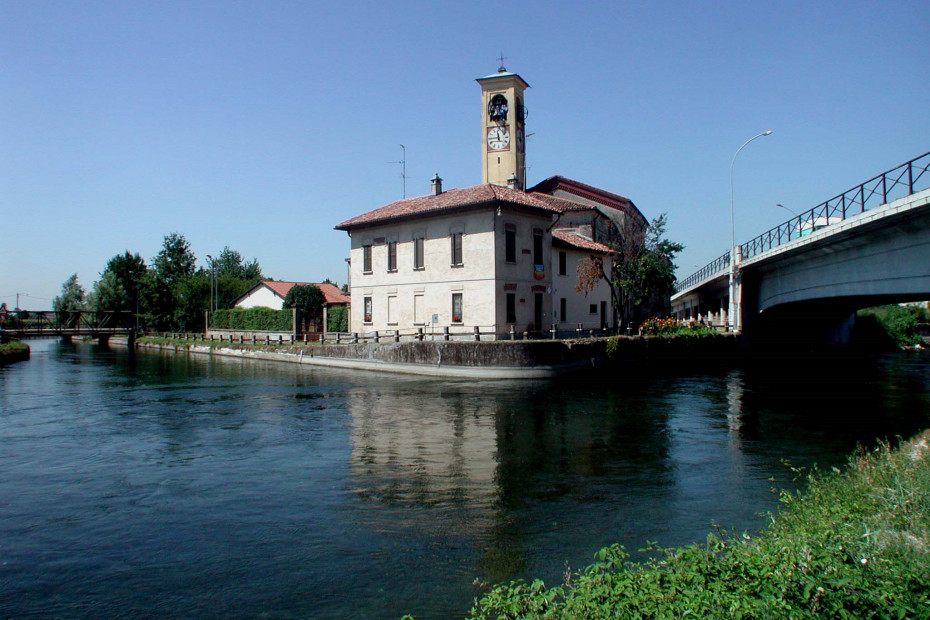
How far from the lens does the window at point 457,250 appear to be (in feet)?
120

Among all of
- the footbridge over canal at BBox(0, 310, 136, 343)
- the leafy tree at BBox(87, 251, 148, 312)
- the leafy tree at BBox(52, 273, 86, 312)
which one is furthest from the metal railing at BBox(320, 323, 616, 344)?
the leafy tree at BBox(52, 273, 86, 312)

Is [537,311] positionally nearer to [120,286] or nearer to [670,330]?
[670,330]

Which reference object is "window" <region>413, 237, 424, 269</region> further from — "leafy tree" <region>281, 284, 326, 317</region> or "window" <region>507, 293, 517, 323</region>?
"leafy tree" <region>281, 284, 326, 317</region>

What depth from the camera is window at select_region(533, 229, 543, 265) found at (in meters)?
37.4

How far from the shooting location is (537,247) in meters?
37.7

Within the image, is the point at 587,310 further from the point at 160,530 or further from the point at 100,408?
the point at 160,530

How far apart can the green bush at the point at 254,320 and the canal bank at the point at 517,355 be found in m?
10.6

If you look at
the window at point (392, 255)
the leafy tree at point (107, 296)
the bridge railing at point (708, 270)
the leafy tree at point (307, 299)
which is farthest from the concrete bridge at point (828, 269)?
the leafy tree at point (107, 296)

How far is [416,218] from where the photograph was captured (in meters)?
38.6

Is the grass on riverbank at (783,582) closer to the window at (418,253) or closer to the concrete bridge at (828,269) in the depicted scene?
the concrete bridge at (828,269)

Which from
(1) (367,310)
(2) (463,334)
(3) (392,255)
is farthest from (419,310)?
(2) (463,334)

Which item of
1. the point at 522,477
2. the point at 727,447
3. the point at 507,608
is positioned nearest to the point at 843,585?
the point at 507,608

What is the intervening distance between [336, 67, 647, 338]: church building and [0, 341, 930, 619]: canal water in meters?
11.1

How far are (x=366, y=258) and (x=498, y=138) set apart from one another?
1502 cm
